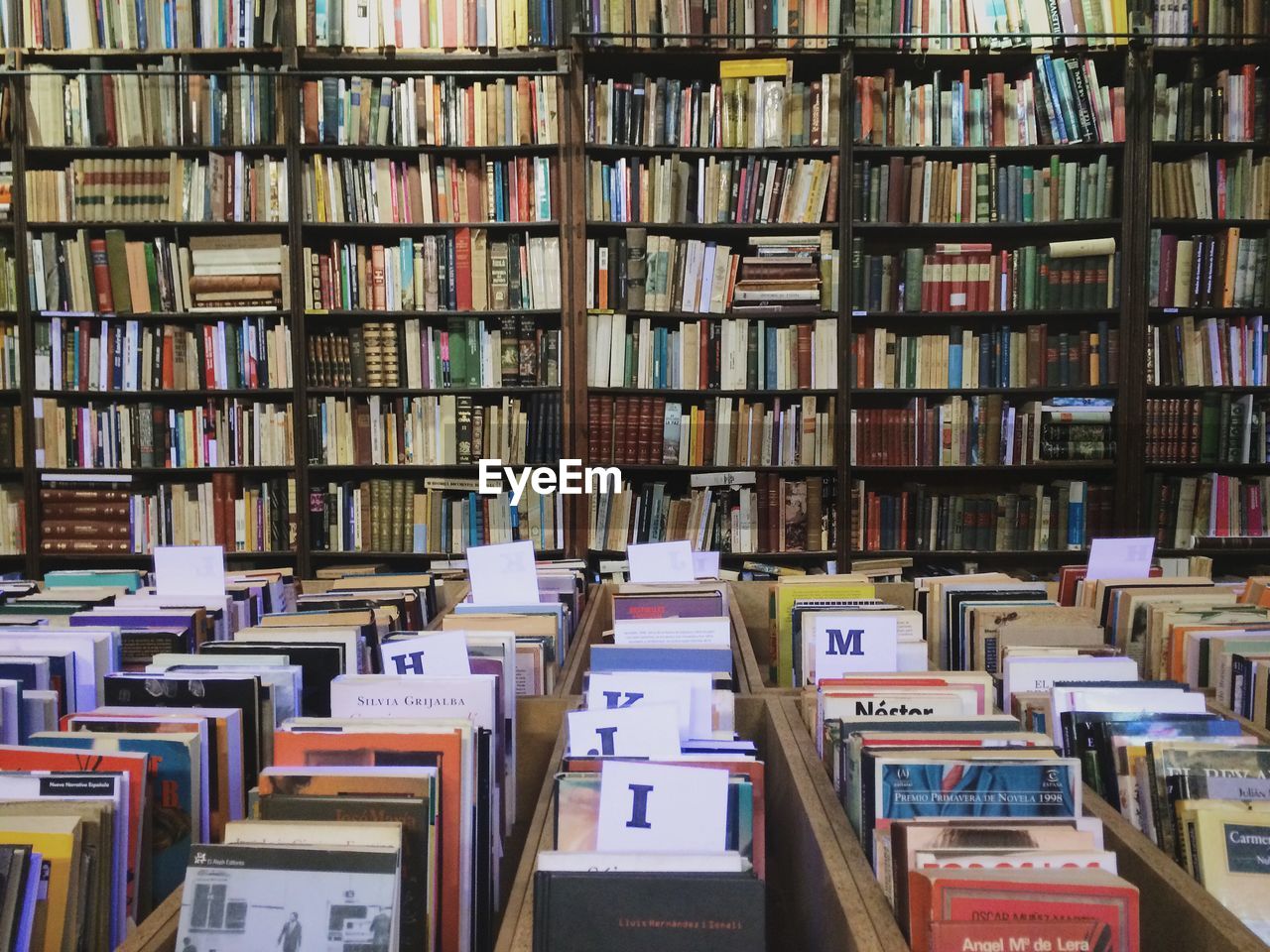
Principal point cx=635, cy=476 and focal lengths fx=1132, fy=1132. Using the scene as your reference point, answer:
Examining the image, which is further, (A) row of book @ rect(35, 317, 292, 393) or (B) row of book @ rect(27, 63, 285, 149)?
(A) row of book @ rect(35, 317, 292, 393)

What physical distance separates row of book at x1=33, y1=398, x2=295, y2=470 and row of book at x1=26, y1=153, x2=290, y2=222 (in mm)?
736

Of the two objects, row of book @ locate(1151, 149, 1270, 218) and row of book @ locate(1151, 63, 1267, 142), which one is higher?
row of book @ locate(1151, 63, 1267, 142)

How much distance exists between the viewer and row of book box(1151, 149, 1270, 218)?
171 inches

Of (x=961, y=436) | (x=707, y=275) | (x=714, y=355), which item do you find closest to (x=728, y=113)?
(x=707, y=275)

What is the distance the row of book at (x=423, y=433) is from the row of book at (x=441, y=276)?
38 cm

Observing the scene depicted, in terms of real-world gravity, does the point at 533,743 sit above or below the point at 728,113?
below

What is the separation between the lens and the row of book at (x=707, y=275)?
4.40 metres

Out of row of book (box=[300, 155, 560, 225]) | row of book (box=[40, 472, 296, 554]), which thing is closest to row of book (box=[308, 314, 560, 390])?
row of book (box=[300, 155, 560, 225])

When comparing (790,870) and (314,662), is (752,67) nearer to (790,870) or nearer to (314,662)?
(314,662)

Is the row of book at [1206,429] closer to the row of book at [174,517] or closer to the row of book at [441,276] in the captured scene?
the row of book at [441,276]

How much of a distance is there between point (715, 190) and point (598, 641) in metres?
2.24

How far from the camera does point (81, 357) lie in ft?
14.7

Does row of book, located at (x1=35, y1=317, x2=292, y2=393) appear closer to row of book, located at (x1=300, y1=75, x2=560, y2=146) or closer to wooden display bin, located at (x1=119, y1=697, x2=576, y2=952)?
row of book, located at (x1=300, y1=75, x2=560, y2=146)

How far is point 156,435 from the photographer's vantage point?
4512 mm
